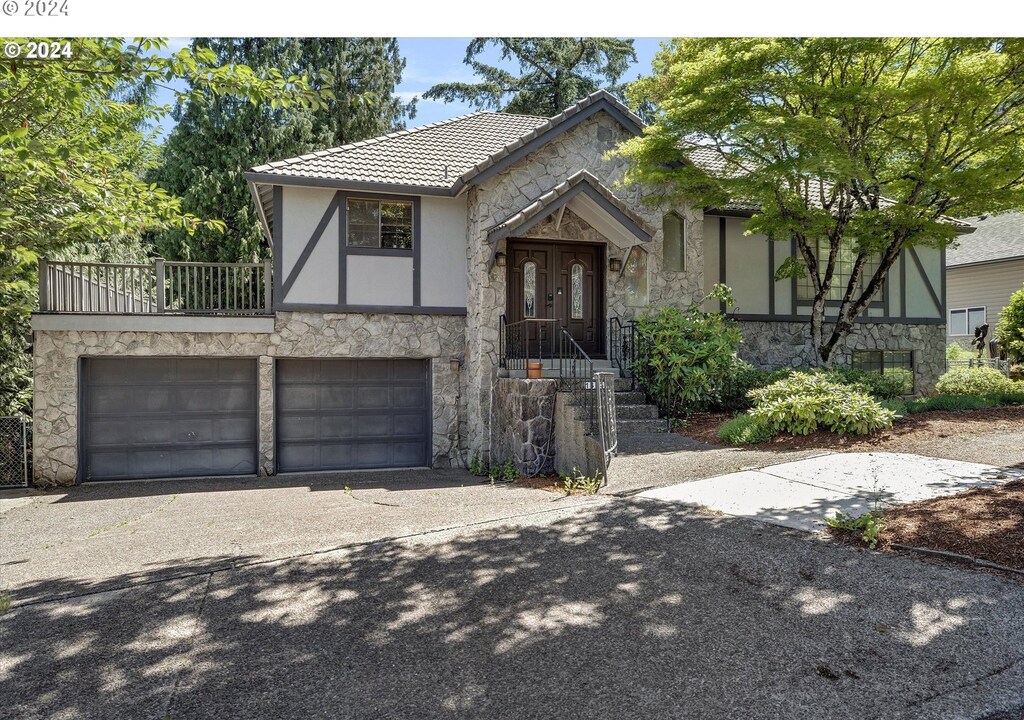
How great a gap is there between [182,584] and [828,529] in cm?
489

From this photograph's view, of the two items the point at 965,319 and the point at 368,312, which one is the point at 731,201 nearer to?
the point at 368,312

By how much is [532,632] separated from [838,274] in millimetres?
14008

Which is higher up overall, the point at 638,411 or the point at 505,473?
the point at 638,411

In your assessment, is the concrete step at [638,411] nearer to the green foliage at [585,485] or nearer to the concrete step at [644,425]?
the concrete step at [644,425]

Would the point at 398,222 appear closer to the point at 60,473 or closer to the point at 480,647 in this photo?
the point at 60,473

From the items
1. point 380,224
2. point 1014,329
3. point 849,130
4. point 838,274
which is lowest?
point 1014,329

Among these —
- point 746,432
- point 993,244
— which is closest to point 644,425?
point 746,432

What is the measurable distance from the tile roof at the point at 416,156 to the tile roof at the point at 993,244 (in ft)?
54.4

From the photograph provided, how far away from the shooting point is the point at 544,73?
82.1 feet

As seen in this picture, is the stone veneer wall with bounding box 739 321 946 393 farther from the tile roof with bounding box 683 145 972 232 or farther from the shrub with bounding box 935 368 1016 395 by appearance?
the tile roof with bounding box 683 145 972 232

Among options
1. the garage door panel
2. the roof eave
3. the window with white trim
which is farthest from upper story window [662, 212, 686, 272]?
the window with white trim

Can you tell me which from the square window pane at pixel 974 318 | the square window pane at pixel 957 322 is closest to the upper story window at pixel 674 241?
the square window pane at pixel 974 318

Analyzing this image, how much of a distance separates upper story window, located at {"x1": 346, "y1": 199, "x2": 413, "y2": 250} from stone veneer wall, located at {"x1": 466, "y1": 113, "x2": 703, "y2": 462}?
1189 millimetres

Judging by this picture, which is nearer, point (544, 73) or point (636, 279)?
point (636, 279)
